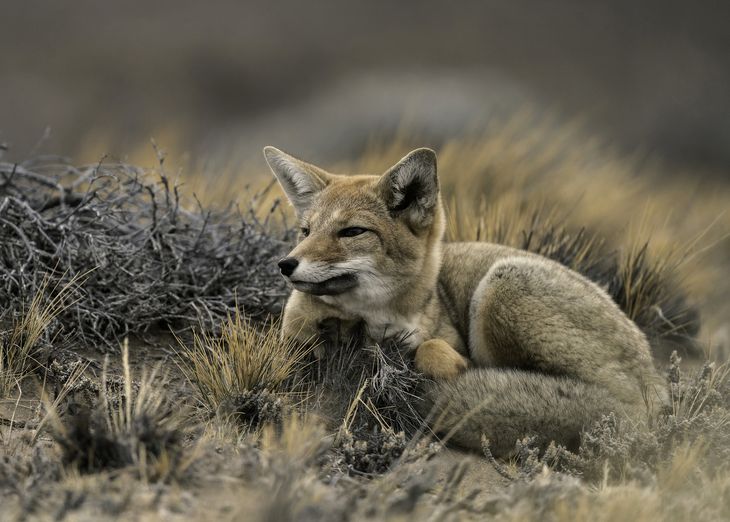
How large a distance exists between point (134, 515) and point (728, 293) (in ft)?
26.1

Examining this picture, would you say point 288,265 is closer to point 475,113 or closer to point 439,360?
point 439,360

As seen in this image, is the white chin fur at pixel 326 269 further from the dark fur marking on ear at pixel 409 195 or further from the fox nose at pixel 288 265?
the dark fur marking on ear at pixel 409 195

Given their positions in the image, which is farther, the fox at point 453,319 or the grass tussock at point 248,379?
the grass tussock at point 248,379

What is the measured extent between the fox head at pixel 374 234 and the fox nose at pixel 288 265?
4 centimetres

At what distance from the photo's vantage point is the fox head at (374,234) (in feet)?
13.3

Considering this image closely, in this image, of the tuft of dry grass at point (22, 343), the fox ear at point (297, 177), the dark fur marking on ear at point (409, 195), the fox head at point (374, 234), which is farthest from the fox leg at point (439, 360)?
the tuft of dry grass at point (22, 343)

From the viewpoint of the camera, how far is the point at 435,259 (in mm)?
4566

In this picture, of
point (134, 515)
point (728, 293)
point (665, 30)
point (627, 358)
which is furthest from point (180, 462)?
point (665, 30)

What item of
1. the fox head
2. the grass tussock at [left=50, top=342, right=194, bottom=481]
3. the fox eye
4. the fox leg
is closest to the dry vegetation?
the grass tussock at [left=50, top=342, right=194, bottom=481]

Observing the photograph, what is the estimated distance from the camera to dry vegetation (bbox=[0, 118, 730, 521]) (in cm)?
278

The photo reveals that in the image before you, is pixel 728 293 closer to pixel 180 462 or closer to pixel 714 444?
pixel 714 444

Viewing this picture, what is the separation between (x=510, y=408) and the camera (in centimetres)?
387

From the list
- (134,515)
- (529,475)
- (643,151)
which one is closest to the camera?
(134,515)

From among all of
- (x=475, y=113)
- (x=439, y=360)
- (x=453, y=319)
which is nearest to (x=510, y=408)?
(x=439, y=360)
